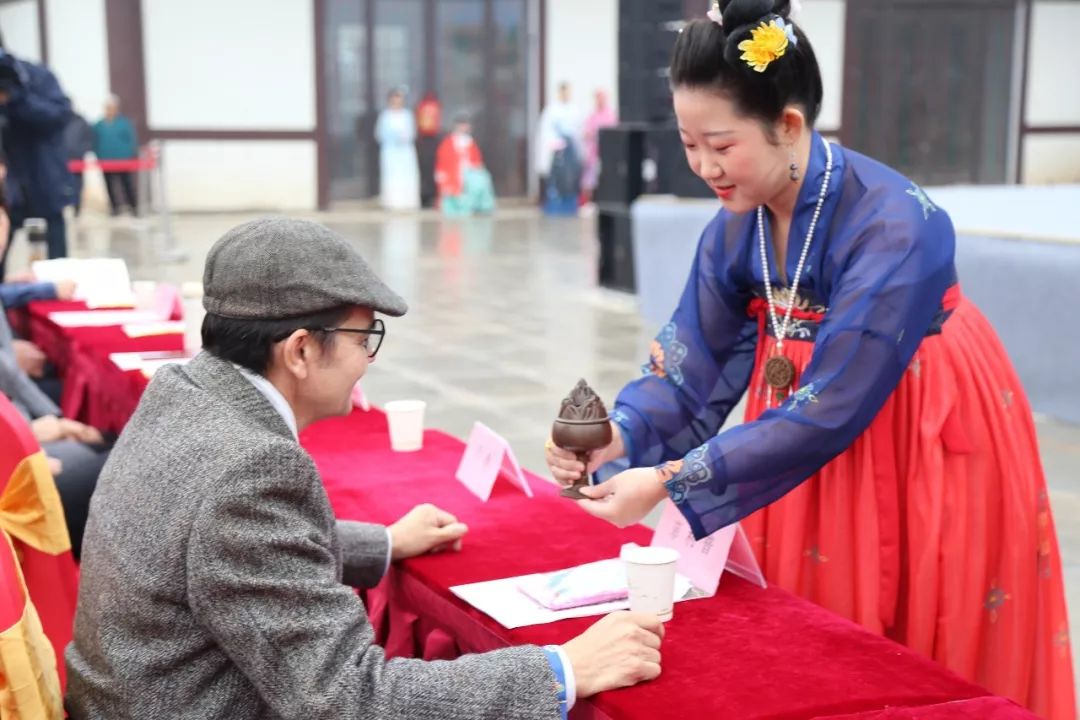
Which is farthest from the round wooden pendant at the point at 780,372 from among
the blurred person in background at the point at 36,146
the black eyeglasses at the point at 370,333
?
the blurred person in background at the point at 36,146

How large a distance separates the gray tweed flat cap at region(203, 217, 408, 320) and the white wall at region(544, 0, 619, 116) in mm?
16961

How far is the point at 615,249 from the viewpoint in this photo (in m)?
8.87

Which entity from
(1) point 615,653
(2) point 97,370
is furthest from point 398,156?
(1) point 615,653

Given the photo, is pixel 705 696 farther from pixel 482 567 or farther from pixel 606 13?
pixel 606 13

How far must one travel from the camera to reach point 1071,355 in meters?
5.40

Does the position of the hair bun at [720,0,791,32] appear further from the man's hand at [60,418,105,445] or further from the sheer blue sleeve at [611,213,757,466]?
the man's hand at [60,418,105,445]

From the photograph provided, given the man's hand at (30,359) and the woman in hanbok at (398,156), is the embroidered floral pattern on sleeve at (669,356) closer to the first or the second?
the man's hand at (30,359)

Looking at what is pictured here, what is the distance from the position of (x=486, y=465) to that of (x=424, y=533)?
342 mm

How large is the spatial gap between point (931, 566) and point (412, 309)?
6.85 metres

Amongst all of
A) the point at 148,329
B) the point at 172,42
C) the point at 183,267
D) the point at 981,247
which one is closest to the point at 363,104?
the point at 172,42

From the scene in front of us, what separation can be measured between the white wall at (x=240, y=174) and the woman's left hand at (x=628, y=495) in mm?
15350

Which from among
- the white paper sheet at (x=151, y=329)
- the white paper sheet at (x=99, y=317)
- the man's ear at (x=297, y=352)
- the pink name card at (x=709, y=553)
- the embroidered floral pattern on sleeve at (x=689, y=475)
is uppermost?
the man's ear at (x=297, y=352)

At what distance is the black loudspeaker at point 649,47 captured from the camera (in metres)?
8.38

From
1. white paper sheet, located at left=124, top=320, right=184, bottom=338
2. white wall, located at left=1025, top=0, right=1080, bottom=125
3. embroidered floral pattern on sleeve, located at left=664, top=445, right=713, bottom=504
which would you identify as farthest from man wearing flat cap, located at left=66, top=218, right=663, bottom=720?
white wall, located at left=1025, top=0, right=1080, bottom=125
